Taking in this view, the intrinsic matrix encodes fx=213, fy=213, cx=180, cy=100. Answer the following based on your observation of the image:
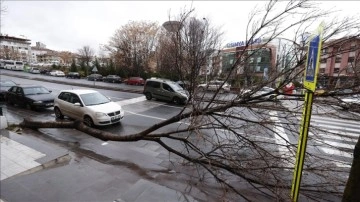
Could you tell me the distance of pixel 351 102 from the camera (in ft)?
10.0

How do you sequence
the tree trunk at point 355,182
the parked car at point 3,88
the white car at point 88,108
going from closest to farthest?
1. the tree trunk at point 355,182
2. the white car at point 88,108
3. the parked car at point 3,88

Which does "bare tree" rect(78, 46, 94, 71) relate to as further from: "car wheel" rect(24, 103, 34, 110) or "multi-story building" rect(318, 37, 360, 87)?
"multi-story building" rect(318, 37, 360, 87)

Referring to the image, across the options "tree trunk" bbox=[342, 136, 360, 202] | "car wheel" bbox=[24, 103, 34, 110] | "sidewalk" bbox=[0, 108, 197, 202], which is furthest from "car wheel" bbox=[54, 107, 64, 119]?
"tree trunk" bbox=[342, 136, 360, 202]

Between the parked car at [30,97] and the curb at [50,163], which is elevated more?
the parked car at [30,97]

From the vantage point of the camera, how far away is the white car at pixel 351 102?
300 centimetres

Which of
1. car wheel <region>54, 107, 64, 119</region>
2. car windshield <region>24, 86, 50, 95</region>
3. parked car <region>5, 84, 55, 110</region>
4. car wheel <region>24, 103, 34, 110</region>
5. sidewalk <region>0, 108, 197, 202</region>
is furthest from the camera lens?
car windshield <region>24, 86, 50, 95</region>

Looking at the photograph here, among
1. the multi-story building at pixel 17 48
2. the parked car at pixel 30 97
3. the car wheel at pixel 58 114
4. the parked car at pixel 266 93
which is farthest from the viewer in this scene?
the multi-story building at pixel 17 48

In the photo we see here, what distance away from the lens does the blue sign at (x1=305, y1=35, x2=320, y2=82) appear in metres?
2.01

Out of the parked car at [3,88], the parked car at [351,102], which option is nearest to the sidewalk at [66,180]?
the parked car at [351,102]

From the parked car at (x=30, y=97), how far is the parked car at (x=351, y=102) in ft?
47.6

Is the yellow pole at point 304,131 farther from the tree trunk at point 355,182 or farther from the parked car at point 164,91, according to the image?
the parked car at point 164,91

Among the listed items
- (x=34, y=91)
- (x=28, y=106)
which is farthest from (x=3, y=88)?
(x=28, y=106)

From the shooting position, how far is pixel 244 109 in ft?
13.0

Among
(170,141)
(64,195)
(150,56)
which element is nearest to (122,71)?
(150,56)
